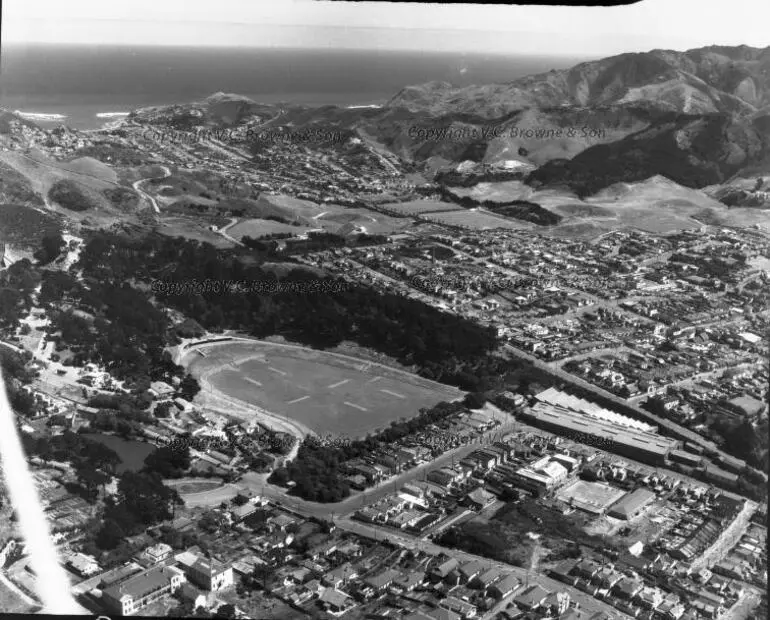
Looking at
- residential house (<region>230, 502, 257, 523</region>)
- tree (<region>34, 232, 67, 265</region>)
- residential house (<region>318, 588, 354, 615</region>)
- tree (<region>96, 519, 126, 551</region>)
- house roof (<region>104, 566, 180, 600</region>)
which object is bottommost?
residential house (<region>318, 588, 354, 615</region>)

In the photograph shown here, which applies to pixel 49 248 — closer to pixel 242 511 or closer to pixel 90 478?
pixel 90 478

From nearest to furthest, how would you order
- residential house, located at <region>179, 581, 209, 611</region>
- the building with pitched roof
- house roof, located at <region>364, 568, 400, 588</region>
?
the building with pitched roof < residential house, located at <region>179, 581, 209, 611</region> < house roof, located at <region>364, 568, 400, 588</region>

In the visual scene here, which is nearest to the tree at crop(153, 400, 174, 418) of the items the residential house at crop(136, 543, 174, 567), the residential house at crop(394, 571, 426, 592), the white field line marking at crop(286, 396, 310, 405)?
the white field line marking at crop(286, 396, 310, 405)

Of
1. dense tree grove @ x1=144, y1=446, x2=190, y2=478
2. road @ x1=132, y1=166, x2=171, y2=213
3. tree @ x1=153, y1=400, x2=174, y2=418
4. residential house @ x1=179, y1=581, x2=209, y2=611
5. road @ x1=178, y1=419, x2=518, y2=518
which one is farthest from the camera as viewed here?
road @ x1=132, y1=166, x2=171, y2=213

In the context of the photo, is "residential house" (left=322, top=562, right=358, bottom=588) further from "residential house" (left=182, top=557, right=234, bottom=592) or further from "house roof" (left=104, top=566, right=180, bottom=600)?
"house roof" (left=104, top=566, right=180, bottom=600)

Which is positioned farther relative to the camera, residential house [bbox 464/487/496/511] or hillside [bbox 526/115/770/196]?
hillside [bbox 526/115/770/196]

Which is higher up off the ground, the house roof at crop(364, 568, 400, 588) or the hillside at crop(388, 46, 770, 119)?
the hillside at crop(388, 46, 770, 119)

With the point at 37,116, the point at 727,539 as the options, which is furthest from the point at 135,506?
the point at 727,539

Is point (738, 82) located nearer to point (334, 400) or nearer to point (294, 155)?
point (294, 155)
